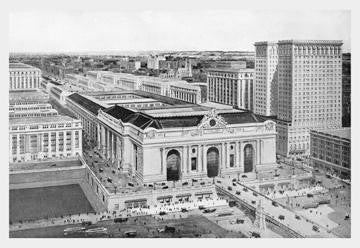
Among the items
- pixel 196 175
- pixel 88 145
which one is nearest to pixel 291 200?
pixel 196 175

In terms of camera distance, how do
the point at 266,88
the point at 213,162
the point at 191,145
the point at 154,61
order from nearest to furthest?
1. the point at 154,61
2. the point at 191,145
3. the point at 213,162
4. the point at 266,88

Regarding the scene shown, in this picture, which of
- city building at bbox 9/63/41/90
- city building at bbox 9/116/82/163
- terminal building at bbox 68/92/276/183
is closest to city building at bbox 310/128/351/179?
terminal building at bbox 68/92/276/183

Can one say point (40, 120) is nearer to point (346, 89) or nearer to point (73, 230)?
point (73, 230)

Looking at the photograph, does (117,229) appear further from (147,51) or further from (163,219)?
(147,51)

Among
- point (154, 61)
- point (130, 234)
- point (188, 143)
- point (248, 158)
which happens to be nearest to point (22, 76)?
point (154, 61)

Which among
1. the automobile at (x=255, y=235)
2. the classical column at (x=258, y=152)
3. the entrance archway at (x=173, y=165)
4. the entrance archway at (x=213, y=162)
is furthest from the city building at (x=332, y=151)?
the entrance archway at (x=173, y=165)
